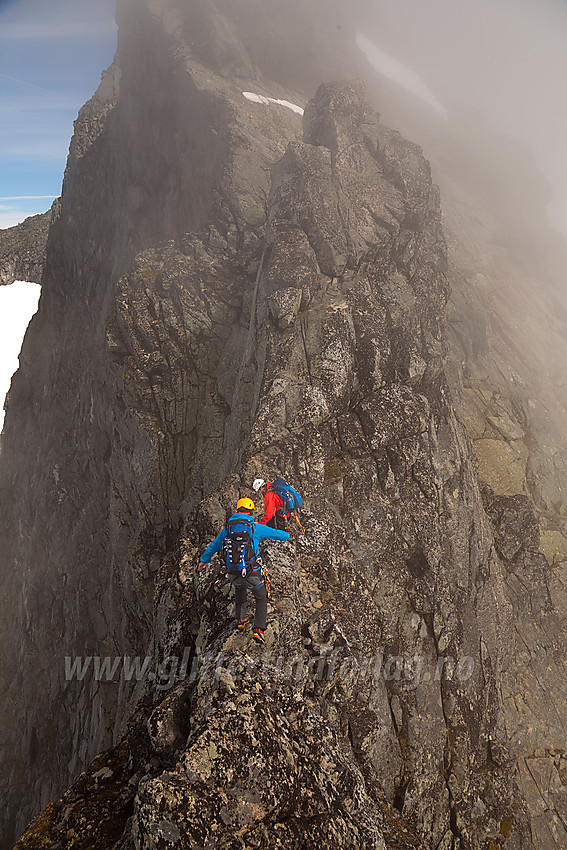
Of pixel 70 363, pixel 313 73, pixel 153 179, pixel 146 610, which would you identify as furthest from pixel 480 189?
pixel 146 610

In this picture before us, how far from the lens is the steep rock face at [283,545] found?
1054 cm

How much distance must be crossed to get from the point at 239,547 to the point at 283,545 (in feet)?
11.1

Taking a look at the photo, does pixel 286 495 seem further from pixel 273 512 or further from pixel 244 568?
pixel 244 568

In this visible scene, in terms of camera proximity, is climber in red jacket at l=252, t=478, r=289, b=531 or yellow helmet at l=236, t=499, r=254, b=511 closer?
yellow helmet at l=236, t=499, r=254, b=511

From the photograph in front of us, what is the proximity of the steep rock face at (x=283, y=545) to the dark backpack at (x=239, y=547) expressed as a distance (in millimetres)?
1699

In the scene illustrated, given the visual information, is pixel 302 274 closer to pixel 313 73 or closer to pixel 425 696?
pixel 425 696

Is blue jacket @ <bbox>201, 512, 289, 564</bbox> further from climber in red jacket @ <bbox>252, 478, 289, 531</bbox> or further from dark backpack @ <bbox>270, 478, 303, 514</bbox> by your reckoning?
dark backpack @ <bbox>270, 478, 303, 514</bbox>

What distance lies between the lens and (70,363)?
5022 cm

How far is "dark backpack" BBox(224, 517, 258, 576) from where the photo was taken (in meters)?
11.4

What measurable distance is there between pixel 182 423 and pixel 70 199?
1703 inches

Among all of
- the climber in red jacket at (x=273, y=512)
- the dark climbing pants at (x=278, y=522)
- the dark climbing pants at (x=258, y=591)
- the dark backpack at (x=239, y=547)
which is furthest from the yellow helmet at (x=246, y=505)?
the dark climbing pants at (x=278, y=522)

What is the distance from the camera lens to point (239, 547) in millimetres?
11469

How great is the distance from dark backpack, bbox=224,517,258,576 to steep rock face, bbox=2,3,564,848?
170 cm

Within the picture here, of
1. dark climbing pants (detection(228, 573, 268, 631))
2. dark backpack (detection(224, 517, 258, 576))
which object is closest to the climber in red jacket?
dark backpack (detection(224, 517, 258, 576))
